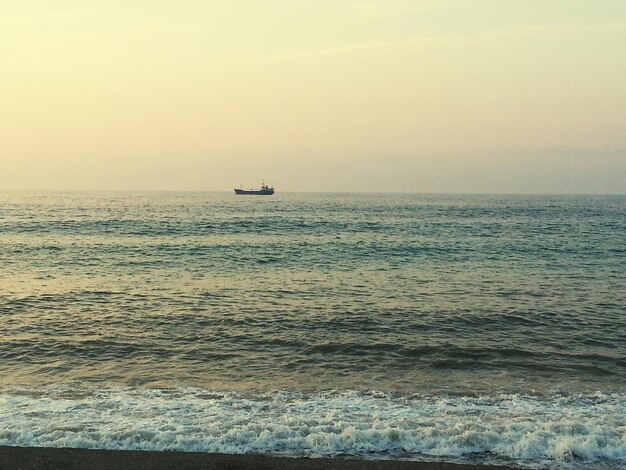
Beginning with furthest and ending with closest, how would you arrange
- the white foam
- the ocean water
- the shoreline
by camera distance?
the ocean water < the white foam < the shoreline

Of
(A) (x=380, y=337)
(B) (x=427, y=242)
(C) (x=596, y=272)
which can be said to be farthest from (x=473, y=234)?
(A) (x=380, y=337)

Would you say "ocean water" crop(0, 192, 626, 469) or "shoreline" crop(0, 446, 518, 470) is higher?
"shoreline" crop(0, 446, 518, 470)

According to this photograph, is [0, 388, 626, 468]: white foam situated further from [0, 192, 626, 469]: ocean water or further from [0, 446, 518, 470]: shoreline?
[0, 446, 518, 470]: shoreline

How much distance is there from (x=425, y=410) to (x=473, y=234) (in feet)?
144

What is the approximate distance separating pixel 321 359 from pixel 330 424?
14.4 feet

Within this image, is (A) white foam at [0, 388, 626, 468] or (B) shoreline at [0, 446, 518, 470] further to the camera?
(A) white foam at [0, 388, 626, 468]

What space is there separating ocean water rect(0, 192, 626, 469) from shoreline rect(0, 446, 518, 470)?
0.37 metres

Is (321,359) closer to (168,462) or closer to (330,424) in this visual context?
(330,424)

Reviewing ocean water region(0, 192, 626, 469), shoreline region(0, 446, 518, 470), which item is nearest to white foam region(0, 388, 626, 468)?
ocean water region(0, 192, 626, 469)

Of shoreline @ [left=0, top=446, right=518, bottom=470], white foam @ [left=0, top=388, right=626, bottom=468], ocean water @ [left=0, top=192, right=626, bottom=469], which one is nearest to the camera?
shoreline @ [left=0, top=446, right=518, bottom=470]

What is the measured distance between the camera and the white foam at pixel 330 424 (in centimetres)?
816

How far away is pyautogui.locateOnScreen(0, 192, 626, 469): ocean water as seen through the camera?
850 cm

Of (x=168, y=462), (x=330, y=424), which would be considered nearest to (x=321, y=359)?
(x=330, y=424)

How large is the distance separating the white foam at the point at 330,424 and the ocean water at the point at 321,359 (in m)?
0.03
